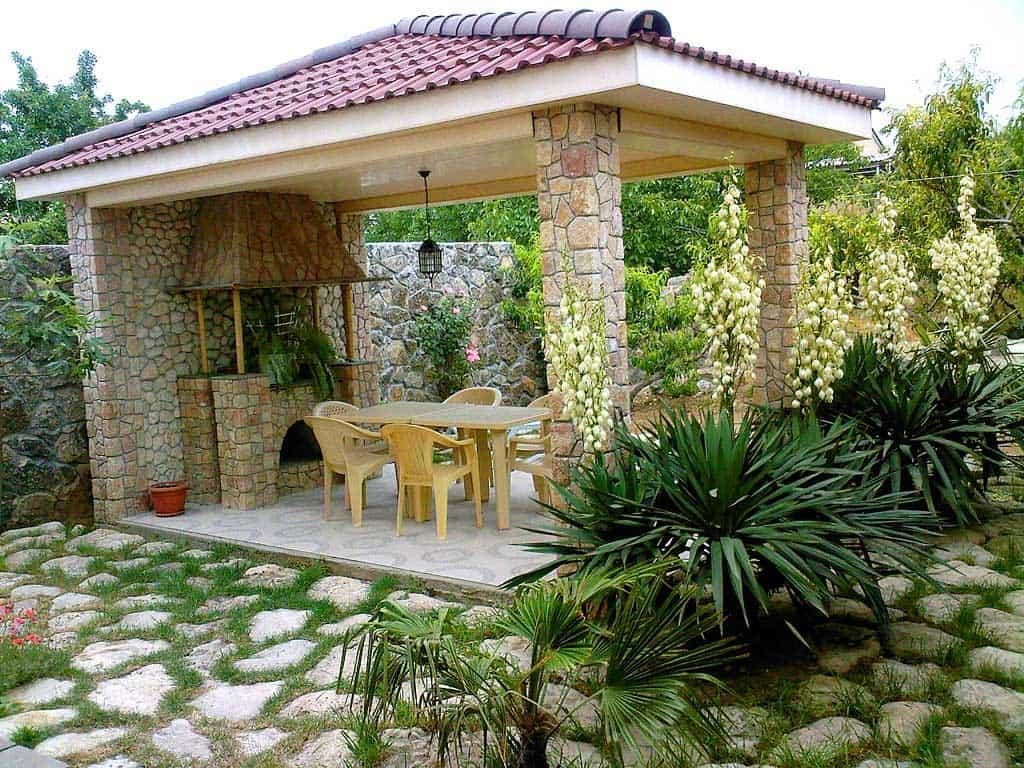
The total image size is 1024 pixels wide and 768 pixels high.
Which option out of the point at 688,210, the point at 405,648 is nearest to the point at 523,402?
the point at 688,210

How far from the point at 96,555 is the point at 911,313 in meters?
9.47

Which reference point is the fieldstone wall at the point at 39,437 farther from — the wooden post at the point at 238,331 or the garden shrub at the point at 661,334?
the garden shrub at the point at 661,334

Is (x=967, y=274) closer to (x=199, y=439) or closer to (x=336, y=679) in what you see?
(x=336, y=679)

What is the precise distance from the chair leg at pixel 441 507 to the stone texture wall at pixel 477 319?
5144mm

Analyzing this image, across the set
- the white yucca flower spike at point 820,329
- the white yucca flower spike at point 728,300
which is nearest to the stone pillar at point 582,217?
the white yucca flower spike at point 728,300

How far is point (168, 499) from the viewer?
29.6 feet

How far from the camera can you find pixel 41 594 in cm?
699

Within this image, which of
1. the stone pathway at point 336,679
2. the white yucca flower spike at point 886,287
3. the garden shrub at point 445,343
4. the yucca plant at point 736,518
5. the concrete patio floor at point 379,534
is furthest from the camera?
the garden shrub at point 445,343

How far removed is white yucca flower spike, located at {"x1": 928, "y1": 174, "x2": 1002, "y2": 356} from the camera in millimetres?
7402

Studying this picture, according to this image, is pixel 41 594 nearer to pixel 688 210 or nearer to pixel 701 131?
pixel 701 131

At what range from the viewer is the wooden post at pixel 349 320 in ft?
35.1

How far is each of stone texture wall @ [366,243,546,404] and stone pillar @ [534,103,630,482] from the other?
21.0 feet

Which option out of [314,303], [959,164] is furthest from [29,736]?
[959,164]

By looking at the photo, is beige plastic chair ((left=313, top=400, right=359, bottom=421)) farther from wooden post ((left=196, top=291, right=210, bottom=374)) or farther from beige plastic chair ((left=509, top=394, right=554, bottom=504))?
beige plastic chair ((left=509, top=394, right=554, bottom=504))
